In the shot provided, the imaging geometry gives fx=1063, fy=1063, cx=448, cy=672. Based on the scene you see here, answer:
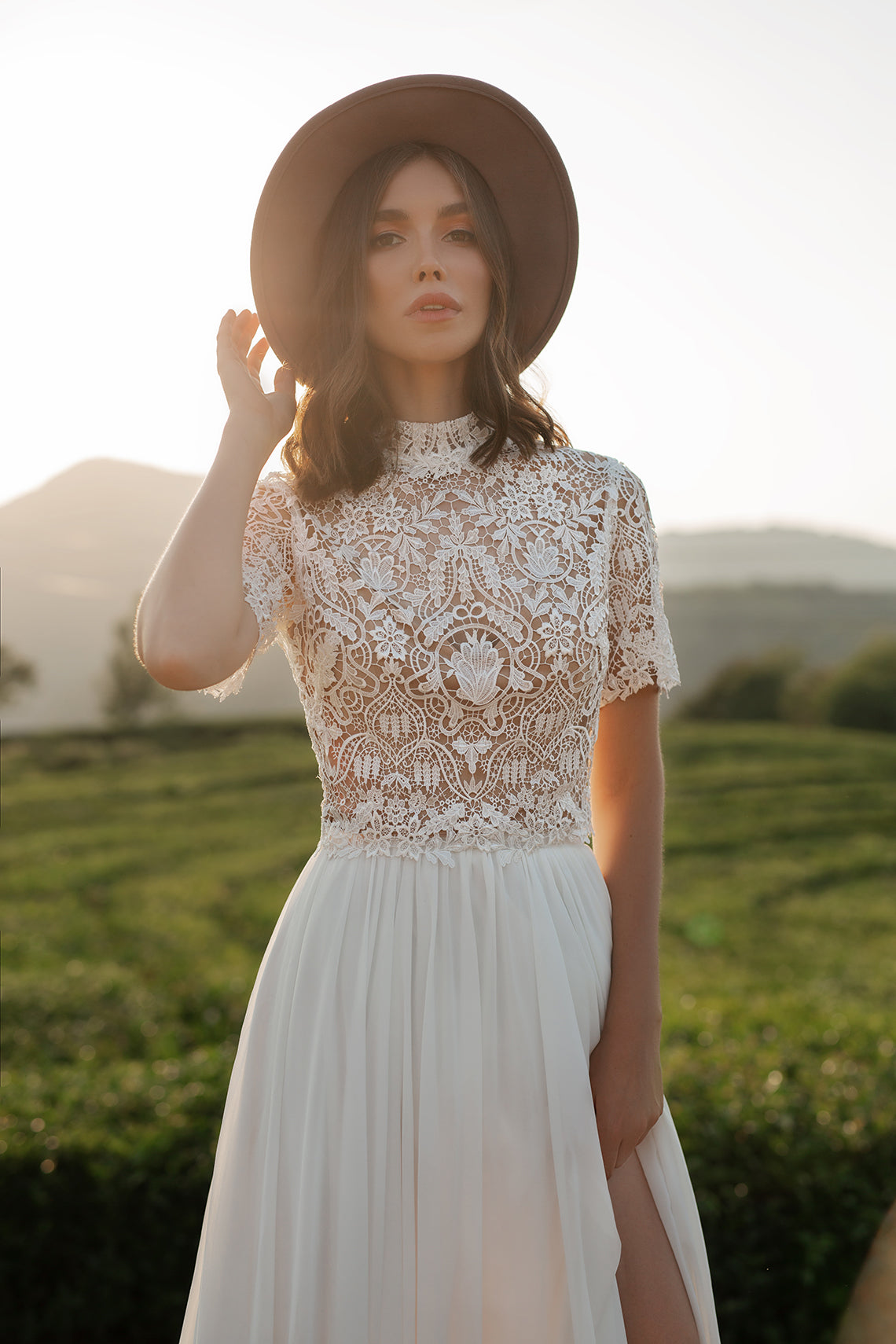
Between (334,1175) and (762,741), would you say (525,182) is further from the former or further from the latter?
(762,741)

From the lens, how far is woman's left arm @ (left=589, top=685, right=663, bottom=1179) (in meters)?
1.50

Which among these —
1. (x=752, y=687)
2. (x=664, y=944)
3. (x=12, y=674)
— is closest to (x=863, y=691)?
(x=752, y=687)

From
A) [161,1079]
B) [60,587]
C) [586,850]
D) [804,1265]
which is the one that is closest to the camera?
[586,850]

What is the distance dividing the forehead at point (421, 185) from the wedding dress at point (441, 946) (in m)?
0.41

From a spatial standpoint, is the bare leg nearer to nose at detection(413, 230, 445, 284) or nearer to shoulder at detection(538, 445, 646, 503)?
shoulder at detection(538, 445, 646, 503)

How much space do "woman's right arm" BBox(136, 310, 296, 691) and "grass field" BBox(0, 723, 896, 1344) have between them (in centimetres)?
180

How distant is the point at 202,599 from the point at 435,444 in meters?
0.51

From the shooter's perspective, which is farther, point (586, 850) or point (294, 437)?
point (294, 437)

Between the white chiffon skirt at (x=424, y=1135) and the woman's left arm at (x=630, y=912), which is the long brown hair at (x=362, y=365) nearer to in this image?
the woman's left arm at (x=630, y=912)

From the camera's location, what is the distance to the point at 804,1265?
8.57 ft

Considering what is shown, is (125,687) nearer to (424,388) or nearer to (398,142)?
(424,388)

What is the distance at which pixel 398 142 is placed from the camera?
5.71ft

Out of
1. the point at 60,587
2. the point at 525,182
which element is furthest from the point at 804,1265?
the point at 60,587

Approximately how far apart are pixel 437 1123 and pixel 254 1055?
293 millimetres
